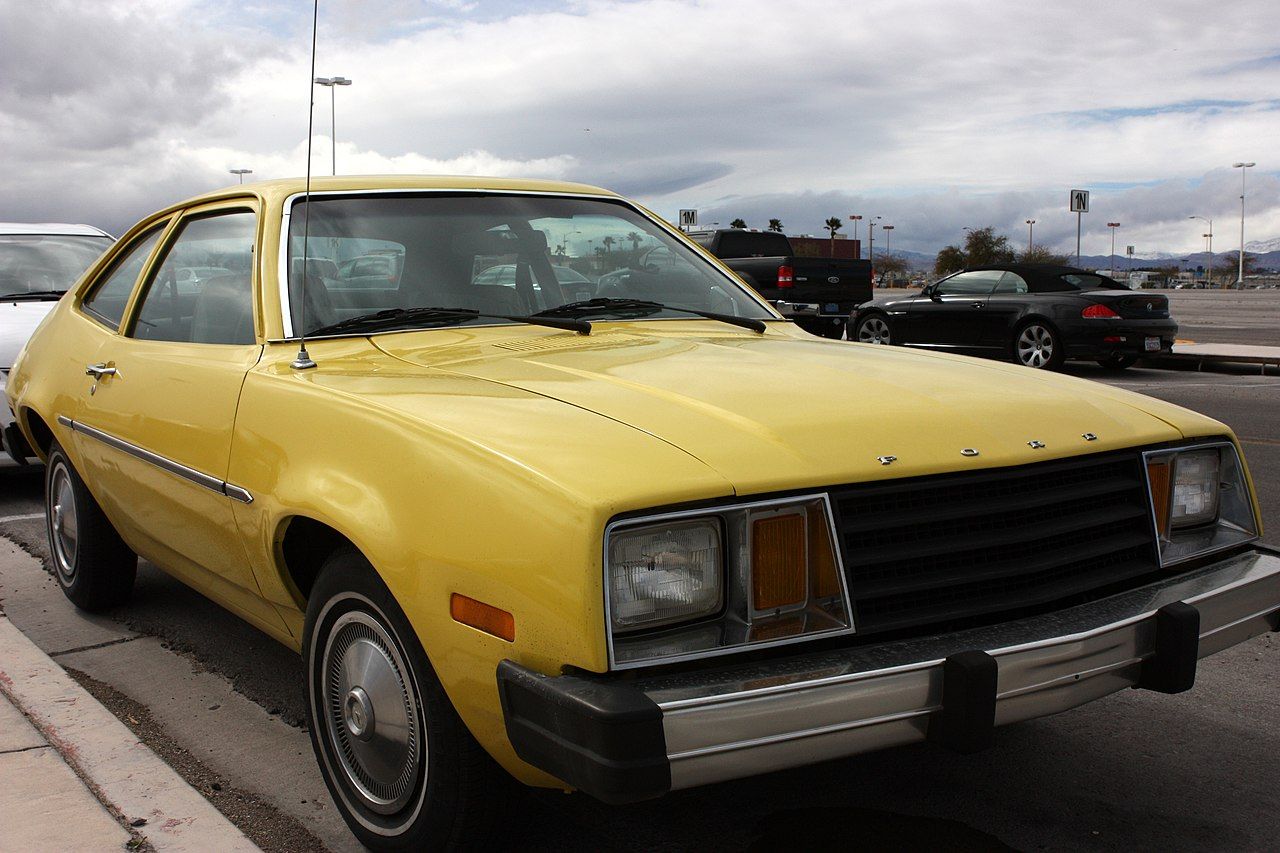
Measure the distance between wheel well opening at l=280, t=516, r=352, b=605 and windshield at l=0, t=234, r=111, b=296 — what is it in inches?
256

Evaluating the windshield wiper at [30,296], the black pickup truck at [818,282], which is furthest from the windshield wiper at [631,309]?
the black pickup truck at [818,282]

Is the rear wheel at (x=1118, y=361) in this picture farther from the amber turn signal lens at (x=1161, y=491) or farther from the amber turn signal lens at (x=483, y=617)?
the amber turn signal lens at (x=483, y=617)

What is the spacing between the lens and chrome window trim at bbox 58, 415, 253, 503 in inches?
122

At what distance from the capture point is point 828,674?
2.16 m

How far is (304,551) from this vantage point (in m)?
3.03

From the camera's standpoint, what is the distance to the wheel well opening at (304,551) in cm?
294

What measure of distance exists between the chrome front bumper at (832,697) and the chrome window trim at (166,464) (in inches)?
48.7

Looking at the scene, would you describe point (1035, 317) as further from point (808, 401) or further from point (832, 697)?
point (832, 697)

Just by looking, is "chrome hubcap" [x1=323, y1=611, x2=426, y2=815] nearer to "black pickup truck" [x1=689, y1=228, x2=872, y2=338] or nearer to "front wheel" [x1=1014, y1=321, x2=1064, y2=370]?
"front wheel" [x1=1014, y1=321, x2=1064, y2=370]

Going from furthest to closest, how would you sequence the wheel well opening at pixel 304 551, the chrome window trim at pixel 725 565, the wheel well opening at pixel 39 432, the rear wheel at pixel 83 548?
the wheel well opening at pixel 39 432 → the rear wheel at pixel 83 548 → the wheel well opening at pixel 304 551 → the chrome window trim at pixel 725 565

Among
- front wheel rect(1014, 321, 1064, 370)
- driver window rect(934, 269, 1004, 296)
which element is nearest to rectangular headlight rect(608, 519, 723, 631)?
front wheel rect(1014, 321, 1064, 370)

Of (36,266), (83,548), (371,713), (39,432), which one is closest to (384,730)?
(371,713)

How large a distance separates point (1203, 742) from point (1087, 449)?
1.25 metres

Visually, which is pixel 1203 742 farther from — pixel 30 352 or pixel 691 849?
pixel 30 352
